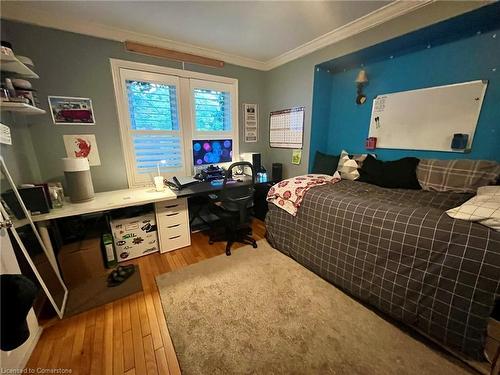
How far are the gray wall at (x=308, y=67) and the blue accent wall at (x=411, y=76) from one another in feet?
0.27

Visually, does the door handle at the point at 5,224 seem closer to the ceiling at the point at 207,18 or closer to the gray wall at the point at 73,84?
the gray wall at the point at 73,84

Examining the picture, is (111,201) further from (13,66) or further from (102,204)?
(13,66)

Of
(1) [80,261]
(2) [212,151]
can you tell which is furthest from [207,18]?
(1) [80,261]

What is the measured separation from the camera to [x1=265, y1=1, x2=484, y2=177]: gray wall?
1.56m

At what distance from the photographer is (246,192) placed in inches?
89.7

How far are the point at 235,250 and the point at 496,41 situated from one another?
2.98 meters

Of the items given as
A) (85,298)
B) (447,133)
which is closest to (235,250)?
(85,298)

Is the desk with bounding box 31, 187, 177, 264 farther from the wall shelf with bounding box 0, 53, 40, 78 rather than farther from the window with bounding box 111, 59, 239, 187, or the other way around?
the wall shelf with bounding box 0, 53, 40, 78

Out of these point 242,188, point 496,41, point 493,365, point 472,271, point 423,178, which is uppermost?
point 496,41

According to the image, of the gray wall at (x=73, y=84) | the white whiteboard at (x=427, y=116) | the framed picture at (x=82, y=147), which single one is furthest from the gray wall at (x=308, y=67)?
the framed picture at (x=82, y=147)

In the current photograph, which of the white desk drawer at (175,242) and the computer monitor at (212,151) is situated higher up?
the computer monitor at (212,151)

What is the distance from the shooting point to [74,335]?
1.37 meters

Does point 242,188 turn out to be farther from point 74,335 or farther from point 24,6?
point 24,6

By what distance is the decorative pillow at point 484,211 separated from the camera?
3.53ft
